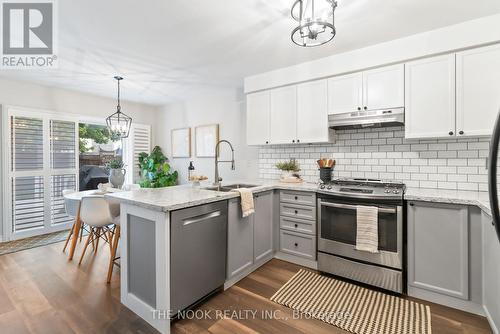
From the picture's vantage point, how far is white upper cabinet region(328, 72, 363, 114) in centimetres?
267

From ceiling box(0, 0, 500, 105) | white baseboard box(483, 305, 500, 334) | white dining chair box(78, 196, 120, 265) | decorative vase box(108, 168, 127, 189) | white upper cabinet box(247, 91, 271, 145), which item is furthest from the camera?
white upper cabinet box(247, 91, 271, 145)

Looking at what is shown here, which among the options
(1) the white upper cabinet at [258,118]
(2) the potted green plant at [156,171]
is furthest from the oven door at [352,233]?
(2) the potted green plant at [156,171]

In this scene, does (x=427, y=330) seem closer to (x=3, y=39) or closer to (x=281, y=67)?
(x=281, y=67)

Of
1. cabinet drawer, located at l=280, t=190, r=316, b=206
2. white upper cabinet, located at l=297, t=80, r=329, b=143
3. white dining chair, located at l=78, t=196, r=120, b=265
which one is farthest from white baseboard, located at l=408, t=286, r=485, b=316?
white dining chair, located at l=78, t=196, r=120, b=265

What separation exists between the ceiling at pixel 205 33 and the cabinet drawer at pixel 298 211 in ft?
5.89

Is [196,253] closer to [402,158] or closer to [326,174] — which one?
[326,174]

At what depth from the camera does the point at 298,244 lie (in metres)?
2.79

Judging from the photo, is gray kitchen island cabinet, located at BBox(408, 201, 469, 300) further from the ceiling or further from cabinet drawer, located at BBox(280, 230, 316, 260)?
the ceiling

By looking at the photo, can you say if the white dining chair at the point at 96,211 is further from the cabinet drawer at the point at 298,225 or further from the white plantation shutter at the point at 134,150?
the white plantation shutter at the point at 134,150

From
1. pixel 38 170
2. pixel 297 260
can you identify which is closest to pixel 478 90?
pixel 297 260

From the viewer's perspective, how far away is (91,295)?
216cm

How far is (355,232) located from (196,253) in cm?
156

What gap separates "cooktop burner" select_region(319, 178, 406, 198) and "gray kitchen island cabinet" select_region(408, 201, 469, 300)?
19cm

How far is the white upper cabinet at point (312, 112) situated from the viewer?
114 inches
